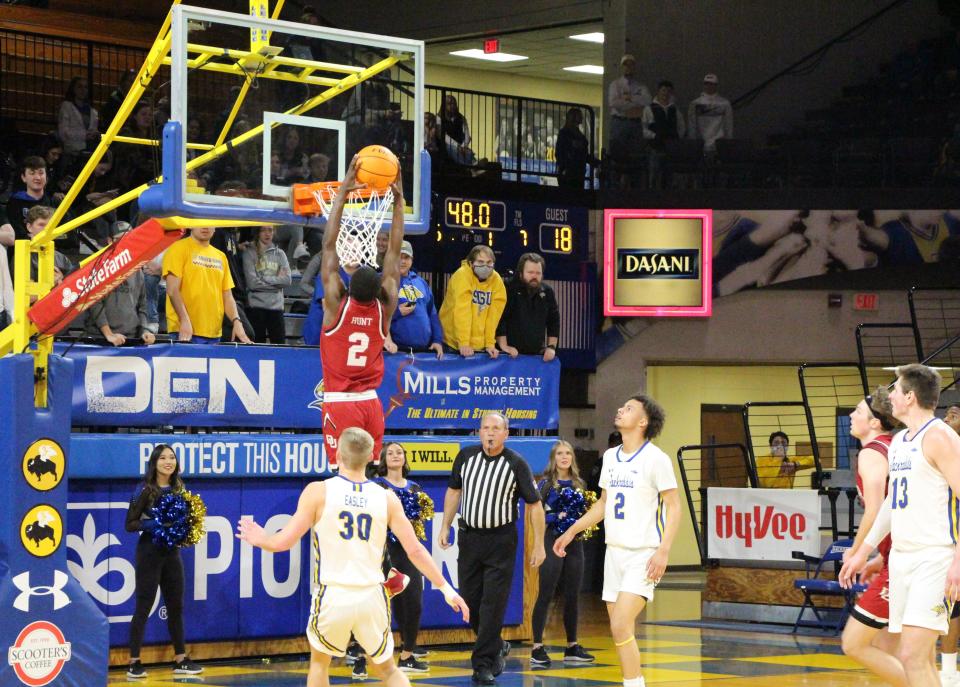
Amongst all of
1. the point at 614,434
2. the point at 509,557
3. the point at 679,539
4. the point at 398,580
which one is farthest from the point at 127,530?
the point at 679,539

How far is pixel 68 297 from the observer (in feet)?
33.7

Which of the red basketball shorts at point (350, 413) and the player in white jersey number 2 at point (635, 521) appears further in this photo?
the red basketball shorts at point (350, 413)

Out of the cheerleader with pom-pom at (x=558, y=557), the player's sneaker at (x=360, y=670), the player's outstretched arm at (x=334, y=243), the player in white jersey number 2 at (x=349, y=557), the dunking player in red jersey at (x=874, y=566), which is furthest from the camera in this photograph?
the cheerleader with pom-pom at (x=558, y=557)

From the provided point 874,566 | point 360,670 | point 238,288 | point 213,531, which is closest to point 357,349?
→ point 874,566

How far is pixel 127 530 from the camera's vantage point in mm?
12141

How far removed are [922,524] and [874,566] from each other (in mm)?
739

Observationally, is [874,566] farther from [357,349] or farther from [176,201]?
[176,201]

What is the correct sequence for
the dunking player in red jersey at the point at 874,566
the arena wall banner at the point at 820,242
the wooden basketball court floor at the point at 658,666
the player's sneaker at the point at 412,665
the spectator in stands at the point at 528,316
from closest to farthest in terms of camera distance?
the dunking player in red jersey at the point at 874,566, the wooden basketball court floor at the point at 658,666, the player's sneaker at the point at 412,665, the spectator in stands at the point at 528,316, the arena wall banner at the point at 820,242

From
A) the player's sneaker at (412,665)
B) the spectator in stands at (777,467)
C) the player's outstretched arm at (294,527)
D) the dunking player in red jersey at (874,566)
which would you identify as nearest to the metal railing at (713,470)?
the spectator in stands at (777,467)

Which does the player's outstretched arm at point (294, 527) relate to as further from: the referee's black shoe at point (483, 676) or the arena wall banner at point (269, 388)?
the arena wall banner at point (269, 388)

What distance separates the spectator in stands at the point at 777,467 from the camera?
64.6ft

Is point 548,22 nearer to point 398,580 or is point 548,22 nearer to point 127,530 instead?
point 127,530

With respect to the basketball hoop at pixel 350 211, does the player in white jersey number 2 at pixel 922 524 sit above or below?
below

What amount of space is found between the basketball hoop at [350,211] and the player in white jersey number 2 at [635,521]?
1972 mm
